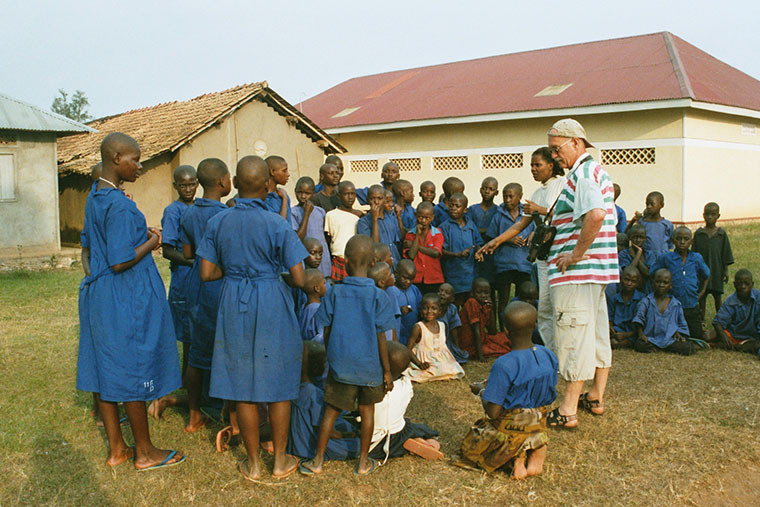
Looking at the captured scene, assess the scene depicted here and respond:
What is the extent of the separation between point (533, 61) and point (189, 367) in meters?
18.6

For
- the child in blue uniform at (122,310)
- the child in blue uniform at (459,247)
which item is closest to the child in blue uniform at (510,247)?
the child in blue uniform at (459,247)

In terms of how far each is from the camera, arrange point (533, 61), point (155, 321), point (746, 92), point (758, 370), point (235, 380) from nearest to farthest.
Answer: point (235, 380)
point (155, 321)
point (758, 370)
point (746, 92)
point (533, 61)

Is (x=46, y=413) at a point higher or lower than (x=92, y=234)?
lower

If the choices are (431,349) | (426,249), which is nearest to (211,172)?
(431,349)

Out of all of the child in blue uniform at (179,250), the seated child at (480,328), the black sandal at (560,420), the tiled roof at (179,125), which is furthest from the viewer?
the tiled roof at (179,125)

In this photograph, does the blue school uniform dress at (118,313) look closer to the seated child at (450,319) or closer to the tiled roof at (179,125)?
the seated child at (450,319)

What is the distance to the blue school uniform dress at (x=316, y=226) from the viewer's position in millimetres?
5680

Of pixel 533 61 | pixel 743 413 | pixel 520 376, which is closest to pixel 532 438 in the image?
pixel 520 376

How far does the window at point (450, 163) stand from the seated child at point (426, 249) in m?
12.1

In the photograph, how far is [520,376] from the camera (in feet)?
11.6

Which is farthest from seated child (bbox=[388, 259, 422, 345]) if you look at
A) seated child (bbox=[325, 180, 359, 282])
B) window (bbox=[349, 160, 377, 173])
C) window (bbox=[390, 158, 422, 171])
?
window (bbox=[349, 160, 377, 173])

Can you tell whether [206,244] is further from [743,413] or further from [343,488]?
[743,413]

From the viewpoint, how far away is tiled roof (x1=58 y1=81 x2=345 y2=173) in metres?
14.6

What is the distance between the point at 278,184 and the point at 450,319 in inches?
88.5
